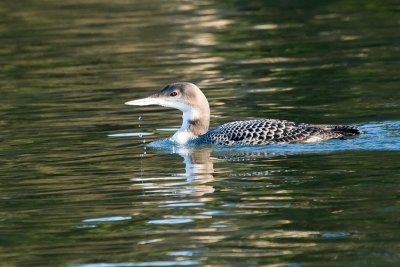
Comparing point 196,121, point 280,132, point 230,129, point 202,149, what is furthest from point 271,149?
point 196,121

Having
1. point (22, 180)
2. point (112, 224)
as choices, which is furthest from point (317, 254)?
point (22, 180)

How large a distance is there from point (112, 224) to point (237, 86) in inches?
360

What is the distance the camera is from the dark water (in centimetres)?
1014

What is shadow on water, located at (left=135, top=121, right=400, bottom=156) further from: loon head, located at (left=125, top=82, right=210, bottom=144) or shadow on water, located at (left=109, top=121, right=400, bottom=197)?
loon head, located at (left=125, top=82, right=210, bottom=144)

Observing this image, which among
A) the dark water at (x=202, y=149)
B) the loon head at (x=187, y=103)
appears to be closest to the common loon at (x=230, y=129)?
the loon head at (x=187, y=103)

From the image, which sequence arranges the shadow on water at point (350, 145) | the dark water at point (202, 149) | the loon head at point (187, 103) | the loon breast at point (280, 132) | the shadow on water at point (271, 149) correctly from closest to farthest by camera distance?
1. the dark water at point (202, 149)
2. the shadow on water at point (271, 149)
3. the shadow on water at point (350, 145)
4. the loon breast at point (280, 132)
5. the loon head at point (187, 103)

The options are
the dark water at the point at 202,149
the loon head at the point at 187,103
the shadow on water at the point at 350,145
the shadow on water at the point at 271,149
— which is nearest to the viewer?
the dark water at the point at 202,149

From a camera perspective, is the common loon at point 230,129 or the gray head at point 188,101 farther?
the gray head at point 188,101

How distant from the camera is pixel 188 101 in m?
15.8

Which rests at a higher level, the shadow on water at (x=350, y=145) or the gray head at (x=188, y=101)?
the gray head at (x=188, y=101)

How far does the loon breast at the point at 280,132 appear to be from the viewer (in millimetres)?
14500

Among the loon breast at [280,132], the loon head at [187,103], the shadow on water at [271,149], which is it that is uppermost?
the loon head at [187,103]

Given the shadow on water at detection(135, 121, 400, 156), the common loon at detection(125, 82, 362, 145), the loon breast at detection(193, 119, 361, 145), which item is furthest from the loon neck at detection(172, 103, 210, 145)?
the loon breast at detection(193, 119, 361, 145)

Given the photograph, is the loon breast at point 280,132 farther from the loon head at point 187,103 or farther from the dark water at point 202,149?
the loon head at point 187,103
